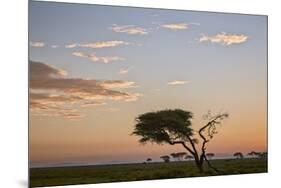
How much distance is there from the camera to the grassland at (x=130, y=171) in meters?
3.90

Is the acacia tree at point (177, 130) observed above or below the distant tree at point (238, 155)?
above

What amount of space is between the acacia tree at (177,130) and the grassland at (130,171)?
0.39ft

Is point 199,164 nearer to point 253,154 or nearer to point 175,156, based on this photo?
point 175,156

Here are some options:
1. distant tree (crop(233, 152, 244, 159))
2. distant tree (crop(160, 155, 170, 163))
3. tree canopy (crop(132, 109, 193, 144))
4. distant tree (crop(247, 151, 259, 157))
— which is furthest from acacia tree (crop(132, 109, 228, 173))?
distant tree (crop(247, 151, 259, 157))

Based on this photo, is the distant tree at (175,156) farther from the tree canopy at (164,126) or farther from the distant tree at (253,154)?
the distant tree at (253,154)

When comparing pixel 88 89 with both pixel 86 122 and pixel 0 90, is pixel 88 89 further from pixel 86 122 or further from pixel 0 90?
pixel 0 90

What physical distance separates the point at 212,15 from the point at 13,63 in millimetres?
1751

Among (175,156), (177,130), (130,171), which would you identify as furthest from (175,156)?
(130,171)

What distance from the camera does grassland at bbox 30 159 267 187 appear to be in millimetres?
3898

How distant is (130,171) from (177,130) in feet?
1.74

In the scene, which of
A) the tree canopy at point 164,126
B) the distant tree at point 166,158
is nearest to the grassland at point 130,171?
the distant tree at point 166,158

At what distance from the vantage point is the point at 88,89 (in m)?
4.02

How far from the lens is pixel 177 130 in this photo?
423 cm

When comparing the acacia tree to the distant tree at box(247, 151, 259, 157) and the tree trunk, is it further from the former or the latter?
the distant tree at box(247, 151, 259, 157)
